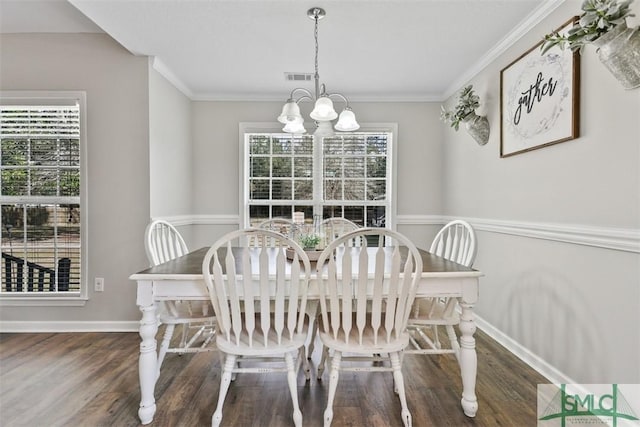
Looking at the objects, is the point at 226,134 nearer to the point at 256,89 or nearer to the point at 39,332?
the point at 256,89

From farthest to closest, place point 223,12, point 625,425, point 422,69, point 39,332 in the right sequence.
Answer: point 422,69
point 39,332
point 223,12
point 625,425

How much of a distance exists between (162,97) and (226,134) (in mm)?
872

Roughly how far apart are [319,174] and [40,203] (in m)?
2.62

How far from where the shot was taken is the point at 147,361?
1.67m

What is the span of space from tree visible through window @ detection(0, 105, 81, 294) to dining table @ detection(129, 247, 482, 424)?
5.72 feet

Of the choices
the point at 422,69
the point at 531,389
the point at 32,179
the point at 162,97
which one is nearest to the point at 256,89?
the point at 162,97

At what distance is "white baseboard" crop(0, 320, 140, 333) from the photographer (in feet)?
9.50

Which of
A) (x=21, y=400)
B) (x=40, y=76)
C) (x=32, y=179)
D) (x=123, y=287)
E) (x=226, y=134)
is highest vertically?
(x=40, y=76)

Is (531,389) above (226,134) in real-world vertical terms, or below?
below

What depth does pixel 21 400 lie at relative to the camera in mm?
1893

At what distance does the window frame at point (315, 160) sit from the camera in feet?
12.9

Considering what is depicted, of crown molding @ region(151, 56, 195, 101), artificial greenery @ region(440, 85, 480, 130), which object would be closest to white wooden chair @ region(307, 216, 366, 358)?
artificial greenery @ region(440, 85, 480, 130)

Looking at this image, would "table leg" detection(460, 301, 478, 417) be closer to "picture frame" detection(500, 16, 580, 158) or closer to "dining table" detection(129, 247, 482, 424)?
A: "dining table" detection(129, 247, 482, 424)

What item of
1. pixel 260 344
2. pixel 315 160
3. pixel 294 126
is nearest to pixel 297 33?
pixel 294 126
